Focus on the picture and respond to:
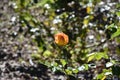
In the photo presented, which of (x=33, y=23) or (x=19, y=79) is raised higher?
(x=33, y=23)

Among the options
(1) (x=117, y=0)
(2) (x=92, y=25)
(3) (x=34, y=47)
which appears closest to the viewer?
(2) (x=92, y=25)

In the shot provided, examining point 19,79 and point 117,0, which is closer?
point 19,79

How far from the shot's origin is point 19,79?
318cm

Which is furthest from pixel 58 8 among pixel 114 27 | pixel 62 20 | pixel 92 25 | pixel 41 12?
pixel 114 27

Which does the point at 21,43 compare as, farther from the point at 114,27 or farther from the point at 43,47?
the point at 114,27

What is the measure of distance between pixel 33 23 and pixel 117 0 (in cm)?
114

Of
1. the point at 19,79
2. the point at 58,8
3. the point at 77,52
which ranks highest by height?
the point at 58,8

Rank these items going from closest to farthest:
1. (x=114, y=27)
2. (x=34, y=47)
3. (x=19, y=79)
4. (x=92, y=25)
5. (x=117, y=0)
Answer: (x=114, y=27) → (x=19, y=79) → (x=92, y=25) → (x=34, y=47) → (x=117, y=0)

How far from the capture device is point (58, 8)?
354 cm

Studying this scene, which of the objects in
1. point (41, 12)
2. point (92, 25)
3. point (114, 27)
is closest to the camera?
point (114, 27)

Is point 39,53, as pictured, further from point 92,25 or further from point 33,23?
point 92,25

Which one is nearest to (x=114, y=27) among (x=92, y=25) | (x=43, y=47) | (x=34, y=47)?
(x=92, y=25)

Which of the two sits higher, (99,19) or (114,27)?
(99,19)

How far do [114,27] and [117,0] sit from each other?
177 centimetres
